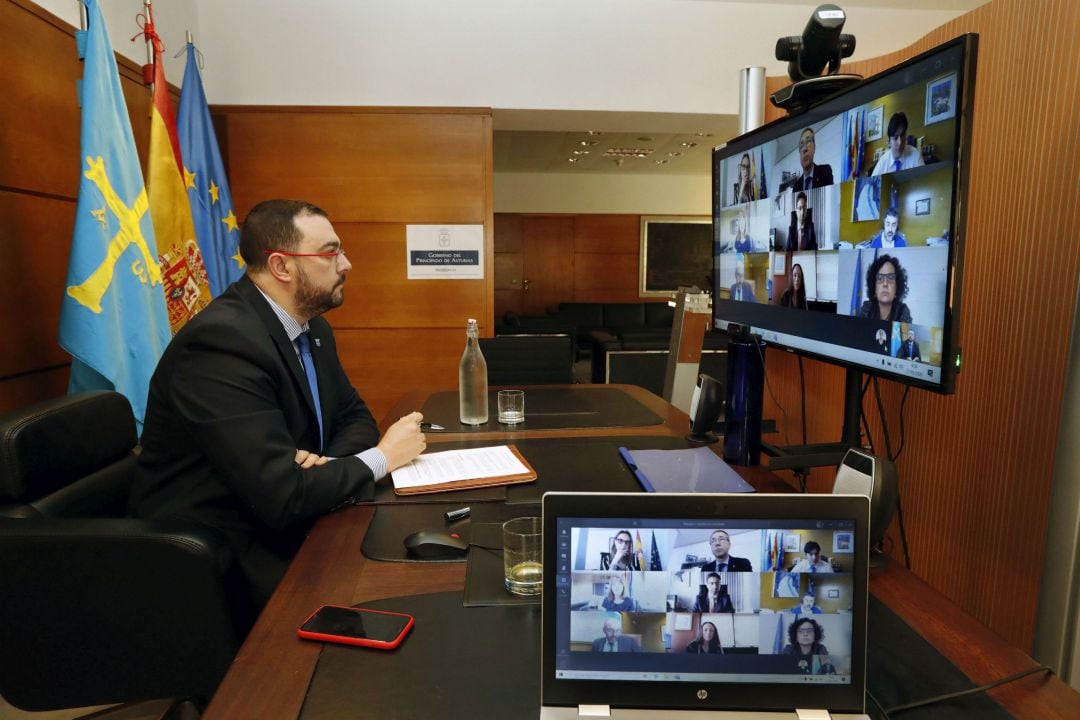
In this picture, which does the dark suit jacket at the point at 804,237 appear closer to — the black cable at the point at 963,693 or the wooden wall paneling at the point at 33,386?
the black cable at the point at 963,693

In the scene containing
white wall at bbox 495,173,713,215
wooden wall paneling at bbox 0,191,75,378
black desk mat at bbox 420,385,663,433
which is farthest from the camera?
white wall at bbox 495,173,713,215

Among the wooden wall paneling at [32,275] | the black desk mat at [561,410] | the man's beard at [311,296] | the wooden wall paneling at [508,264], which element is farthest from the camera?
the wooden wall paneling at [508,264]

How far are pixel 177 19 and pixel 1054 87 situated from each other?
3697 mm

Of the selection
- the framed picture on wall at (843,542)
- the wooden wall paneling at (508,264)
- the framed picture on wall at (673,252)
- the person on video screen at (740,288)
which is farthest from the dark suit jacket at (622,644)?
the framed picture on wall at (673,252)

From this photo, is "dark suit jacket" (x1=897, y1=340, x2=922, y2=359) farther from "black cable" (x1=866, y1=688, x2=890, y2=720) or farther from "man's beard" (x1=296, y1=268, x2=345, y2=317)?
"man's beard" (x1=296, y1=268, x2=345, y2=317)

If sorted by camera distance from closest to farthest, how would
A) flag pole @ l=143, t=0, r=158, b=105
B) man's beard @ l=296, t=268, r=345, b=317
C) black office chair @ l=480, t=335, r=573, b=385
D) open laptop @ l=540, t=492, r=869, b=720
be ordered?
open laptop @ l=540, t=492, r=869, b=720, man's beard @ l=296, t=268, r=345, b=317, flag pole @ l=143, t=0, r=158, b=105, black office chair @ l=480, t=335, r=573, b=385

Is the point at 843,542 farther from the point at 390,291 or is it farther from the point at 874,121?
the point at 390,291

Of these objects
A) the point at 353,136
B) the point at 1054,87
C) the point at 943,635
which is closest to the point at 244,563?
the point at 943,635

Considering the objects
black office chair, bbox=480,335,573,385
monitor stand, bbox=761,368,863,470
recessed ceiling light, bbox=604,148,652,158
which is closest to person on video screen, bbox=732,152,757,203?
monitor stand, bbox=761,368,863,470

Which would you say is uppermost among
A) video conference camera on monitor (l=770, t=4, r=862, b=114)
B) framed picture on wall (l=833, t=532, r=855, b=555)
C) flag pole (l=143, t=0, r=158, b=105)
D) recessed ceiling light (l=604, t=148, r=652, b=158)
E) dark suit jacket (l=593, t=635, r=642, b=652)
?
recessed ceiling light (l=604, t=148, r=652, b=158)

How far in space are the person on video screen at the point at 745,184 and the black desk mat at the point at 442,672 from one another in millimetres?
1087

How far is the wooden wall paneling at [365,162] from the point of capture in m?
3.55

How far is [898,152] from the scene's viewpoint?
984mm

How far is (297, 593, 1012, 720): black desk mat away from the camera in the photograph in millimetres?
646
